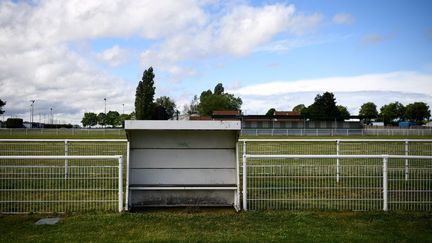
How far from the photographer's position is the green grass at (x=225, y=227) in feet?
19.8

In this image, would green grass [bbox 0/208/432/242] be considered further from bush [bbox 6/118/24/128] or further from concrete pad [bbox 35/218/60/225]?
bush [bbox 6/118/24/128]

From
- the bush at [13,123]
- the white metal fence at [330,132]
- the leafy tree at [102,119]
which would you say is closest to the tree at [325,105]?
the white metal fence at [330,132]

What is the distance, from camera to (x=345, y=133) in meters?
65.3

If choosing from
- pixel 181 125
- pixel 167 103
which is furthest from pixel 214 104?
pixel 181 125

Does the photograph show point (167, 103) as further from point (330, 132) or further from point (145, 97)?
point (330, 132)

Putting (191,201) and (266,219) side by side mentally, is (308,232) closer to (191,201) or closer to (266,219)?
(266,219)

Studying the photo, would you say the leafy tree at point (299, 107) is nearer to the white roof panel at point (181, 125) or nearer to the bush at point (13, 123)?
the bush at point (13, 123)

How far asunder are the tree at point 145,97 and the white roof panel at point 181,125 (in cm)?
6772

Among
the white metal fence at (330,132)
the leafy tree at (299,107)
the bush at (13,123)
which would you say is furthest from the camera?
the leafy tree at (299,107)

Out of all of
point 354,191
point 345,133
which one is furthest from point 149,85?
point 354,191

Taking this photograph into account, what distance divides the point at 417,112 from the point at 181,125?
477ft

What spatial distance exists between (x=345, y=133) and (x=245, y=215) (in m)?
61.0

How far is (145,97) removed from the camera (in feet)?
250

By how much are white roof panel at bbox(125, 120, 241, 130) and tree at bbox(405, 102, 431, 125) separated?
144764 millimetres
